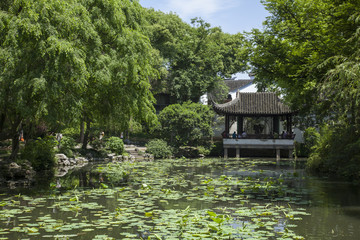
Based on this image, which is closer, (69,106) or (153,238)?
(153,238)

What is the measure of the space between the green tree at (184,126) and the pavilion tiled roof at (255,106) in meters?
1.54

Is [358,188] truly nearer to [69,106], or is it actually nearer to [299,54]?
[299,54]

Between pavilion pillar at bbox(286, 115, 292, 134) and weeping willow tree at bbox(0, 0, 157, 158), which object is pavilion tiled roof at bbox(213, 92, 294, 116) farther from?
weeping willow tree at bbox(0, 0, 157, 158)

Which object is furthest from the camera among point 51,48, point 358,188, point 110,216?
point 358,188

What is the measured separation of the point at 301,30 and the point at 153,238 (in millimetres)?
8072

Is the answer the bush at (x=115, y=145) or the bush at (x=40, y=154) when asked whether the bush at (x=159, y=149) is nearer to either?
the bush at (x=115, y=145)

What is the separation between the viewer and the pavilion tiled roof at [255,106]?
89.6 ft

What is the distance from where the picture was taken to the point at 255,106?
27781 millimetres

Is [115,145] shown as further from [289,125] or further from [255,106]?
[289,125]

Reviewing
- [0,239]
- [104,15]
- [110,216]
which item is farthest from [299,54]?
[0,239]

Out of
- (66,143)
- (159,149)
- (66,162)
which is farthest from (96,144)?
(66,162)

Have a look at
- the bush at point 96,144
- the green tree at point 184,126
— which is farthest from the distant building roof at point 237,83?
the bush at point 96,144

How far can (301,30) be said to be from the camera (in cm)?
1077

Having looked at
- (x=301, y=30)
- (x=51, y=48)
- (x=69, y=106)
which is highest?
(x=301, y=30)
